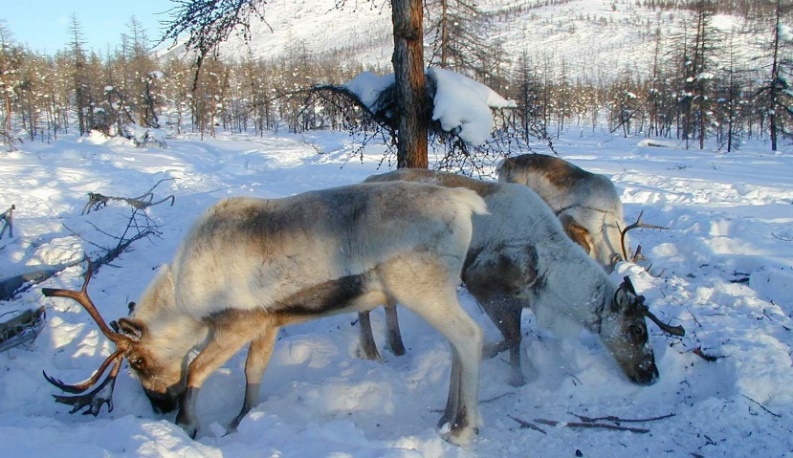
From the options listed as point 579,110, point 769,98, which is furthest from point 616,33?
point 769,98

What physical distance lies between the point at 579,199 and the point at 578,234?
78 cm

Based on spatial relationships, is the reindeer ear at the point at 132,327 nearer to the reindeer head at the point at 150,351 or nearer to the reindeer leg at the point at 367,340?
the reindeer head at the point at 150,351

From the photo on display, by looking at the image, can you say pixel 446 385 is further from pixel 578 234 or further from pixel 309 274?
pixel 578 234

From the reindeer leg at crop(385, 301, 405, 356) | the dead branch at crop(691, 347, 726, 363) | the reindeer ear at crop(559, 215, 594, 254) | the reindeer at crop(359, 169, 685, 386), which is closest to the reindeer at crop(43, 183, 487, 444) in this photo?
the reindeer at crop(359, 169, 685, 386)

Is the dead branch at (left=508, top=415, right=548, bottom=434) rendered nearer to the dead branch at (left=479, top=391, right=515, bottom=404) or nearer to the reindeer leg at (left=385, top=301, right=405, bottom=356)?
the dead branch at (left=479, top=391, right=515, bottom=404)

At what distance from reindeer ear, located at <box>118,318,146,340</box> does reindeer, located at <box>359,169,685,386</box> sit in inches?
83.4

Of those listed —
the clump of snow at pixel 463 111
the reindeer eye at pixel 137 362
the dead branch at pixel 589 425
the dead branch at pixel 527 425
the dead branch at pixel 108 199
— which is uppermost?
the clump of snow at pixel 463 111

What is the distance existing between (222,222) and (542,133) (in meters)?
5.59

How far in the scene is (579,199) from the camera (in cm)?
873

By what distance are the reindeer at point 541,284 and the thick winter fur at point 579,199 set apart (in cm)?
307

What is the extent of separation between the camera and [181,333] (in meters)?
4.75

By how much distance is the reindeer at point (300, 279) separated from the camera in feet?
13.9

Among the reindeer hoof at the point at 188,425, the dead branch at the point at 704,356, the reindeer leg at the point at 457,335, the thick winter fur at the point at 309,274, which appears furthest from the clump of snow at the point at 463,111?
the reindeer hoof at the point at 188,425

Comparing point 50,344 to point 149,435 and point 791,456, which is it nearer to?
point 149,435
